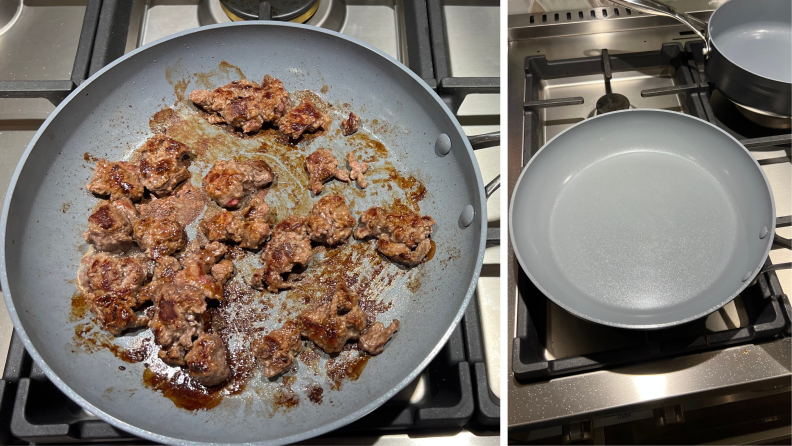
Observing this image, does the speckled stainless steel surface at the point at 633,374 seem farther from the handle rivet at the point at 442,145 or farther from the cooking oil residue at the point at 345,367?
the cooking oil residue at the point at 345,367

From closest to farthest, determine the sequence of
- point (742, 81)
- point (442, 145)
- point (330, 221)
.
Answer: point (742, 81) < point (330, 221) < point (442, 145)

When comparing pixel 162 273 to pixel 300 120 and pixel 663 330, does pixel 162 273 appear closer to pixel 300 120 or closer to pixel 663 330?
pixel 300 120

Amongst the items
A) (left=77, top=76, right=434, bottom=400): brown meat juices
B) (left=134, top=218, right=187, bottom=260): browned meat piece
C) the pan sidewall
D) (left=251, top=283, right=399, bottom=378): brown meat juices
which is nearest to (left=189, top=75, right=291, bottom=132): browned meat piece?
(left=77, top=76, right=434, bottom=400): brown meat juices

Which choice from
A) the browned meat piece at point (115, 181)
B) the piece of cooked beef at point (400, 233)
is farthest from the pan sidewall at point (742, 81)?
the browned meat piece at point (115, 181)

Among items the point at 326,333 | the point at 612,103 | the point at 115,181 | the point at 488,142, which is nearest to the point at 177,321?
the point at 326,333

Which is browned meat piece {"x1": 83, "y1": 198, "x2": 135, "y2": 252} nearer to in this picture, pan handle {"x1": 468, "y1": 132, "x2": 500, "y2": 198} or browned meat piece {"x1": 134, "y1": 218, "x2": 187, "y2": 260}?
browned meat piece {"x1": 134, "y1": 218, "x2": 187, "y2": 260}
